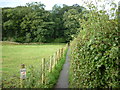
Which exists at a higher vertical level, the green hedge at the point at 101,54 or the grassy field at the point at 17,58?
the green hedge at the point at 101,54

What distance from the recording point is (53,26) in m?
20.7

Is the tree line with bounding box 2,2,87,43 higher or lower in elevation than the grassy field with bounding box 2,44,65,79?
higher

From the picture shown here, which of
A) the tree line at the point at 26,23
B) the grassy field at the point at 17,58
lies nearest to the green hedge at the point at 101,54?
the grassy field at the point at 17,58

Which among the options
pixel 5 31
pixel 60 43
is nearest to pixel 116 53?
pixel 5 31

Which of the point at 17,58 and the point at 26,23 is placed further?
the point at 26,23

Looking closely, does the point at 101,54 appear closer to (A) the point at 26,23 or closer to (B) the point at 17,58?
(B) the point at 17,58

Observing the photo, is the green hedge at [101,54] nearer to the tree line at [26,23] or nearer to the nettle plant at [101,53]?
the nettle plant at [101,53]

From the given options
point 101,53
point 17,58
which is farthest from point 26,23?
point 101,53

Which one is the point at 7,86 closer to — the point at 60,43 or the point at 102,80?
the point at 102,80

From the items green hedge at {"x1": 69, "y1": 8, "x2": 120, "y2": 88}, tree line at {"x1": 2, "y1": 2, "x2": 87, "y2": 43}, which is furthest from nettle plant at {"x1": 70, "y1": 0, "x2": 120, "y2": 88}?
tree line at {"x1": 2, "y1": 2, "x2": 87, "y2": 43}

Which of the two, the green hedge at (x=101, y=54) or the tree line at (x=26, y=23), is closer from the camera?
the green hedge at (x=101, y=54)

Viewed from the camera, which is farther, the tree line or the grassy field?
the tree line

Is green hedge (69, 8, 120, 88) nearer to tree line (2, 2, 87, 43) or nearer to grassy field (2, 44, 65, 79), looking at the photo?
grassy field (2, 44, 65, 79)

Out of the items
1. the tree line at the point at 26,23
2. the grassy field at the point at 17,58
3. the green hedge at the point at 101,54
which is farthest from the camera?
the tree line at the point at 26,23
